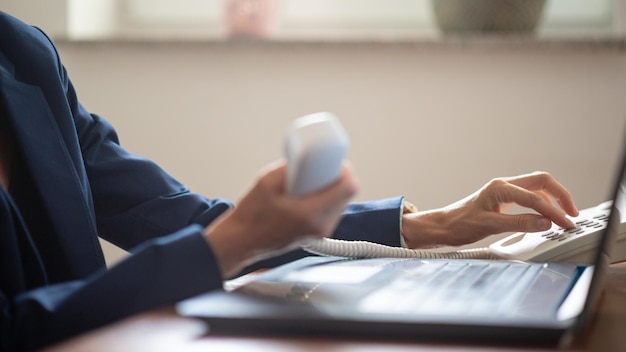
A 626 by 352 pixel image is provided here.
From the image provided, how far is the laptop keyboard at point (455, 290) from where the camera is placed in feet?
2.10

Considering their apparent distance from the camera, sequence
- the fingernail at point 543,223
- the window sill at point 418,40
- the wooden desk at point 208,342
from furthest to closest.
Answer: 1. the window sill at point 418,40
2. the fingernail at point 543,223
3. the wooden desk at point 208,342

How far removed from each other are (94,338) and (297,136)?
20 centimetres

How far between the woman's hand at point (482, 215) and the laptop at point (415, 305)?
0.90ft

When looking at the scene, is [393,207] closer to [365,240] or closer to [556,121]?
[365,240]

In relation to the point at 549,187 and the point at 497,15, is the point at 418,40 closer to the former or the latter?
the point at 497,15

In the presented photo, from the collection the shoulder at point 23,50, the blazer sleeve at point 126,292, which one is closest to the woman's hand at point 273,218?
the blazer sleeve at point 126,292

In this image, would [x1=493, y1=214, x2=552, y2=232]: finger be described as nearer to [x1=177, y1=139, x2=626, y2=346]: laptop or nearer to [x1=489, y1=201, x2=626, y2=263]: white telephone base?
[x1=489, y1=201, x2=626, y2=263]: white telephone base

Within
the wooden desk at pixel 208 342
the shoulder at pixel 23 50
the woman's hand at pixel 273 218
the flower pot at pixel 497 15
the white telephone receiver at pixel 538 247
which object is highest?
Answer: the flower pot at pixel 497 15

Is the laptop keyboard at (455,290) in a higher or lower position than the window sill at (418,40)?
lower

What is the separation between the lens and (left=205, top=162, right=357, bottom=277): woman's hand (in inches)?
23.7

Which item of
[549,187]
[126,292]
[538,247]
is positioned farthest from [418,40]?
A: [126,292]

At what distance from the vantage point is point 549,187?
1.15 metres

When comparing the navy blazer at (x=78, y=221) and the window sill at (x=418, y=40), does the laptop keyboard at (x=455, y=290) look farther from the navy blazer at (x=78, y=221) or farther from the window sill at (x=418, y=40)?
the window sill at (x=418, y=40)

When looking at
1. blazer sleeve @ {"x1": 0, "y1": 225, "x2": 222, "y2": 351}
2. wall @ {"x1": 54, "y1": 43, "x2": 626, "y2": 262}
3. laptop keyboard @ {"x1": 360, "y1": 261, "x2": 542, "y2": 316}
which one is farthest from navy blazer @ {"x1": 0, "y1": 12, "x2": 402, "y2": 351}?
wall @ {"x1": 54, "y1": 43, "x2": 626, "y2": 262}
